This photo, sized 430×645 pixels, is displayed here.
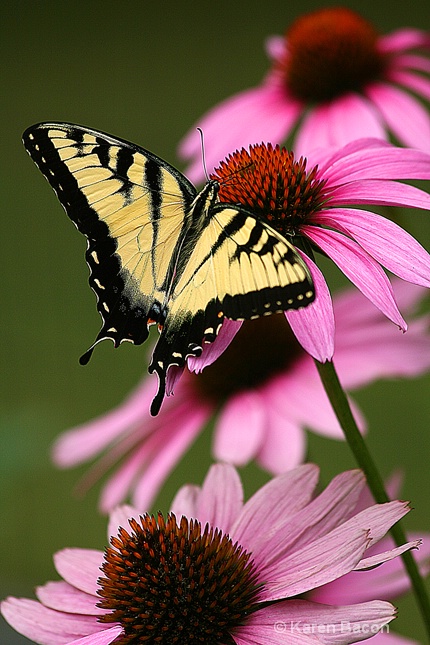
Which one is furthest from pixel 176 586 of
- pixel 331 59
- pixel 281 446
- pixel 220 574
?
pixel 331 59

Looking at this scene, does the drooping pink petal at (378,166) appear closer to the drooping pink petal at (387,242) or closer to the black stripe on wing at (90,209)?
the drooping pink petal at (387,242)

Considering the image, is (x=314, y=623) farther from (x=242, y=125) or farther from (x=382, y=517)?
(x=242, y=125)

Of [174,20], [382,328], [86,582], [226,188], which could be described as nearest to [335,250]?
[226,188]

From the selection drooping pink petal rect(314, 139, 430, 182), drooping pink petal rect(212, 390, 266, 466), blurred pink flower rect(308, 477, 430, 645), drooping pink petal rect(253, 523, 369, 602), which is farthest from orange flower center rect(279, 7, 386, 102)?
drooping pink petal rect(253, 523, 369, 602)

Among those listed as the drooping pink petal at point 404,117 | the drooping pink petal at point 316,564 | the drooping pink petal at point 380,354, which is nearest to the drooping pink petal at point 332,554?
the drooping pink petal at point 316,564

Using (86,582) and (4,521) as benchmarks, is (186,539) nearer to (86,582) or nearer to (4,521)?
(86,582)

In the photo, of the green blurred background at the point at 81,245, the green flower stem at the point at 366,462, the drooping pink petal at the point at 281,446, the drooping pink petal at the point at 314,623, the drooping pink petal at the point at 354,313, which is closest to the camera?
the drooping pink petal at the point at 314,623

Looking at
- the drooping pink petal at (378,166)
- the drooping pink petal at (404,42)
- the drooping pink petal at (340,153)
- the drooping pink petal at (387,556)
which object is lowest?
the drooping pink petal at (387,556)
